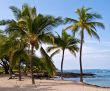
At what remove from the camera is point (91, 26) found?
3669 centimetres

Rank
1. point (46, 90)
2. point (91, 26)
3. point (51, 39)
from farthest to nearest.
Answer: point (91, 26)
point (51, 39)
point (46, 90)

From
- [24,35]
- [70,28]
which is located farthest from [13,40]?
[70,28]

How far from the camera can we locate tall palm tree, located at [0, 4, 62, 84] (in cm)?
2970

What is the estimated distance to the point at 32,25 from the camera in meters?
29.5

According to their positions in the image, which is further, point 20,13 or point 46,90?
point 20,13

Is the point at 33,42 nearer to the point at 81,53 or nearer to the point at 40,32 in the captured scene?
the point at 40,32

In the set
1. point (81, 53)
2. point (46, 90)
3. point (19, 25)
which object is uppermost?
point (19, 25)

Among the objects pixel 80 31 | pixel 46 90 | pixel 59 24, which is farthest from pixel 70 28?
pixel 46 90

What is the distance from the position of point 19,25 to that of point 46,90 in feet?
31.2

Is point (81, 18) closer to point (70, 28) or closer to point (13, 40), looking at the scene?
point (70, 28)

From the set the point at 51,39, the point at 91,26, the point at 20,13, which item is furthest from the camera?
the point at 91,26

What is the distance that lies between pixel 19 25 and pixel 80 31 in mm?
10021

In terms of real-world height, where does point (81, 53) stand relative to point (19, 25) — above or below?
below

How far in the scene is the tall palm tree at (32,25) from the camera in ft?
97.5
